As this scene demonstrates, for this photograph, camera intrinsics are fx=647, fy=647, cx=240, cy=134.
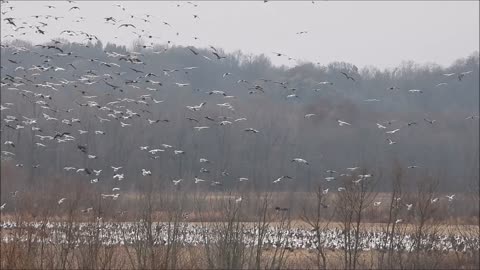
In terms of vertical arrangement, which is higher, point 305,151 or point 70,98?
point 70,98

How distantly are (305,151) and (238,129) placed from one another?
15597mm

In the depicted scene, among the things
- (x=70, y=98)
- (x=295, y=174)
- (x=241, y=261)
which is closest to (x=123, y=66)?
(x=70, y=98)

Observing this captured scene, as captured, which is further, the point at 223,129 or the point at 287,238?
the point at 223,129

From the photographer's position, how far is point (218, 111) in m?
58.3

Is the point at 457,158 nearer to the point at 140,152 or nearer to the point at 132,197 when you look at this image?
the point at 132,197

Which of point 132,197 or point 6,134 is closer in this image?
point 132,197

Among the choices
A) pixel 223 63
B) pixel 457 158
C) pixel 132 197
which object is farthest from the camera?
pixel 223 63

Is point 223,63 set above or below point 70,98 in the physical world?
above

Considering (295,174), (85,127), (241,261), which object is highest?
(85,127)

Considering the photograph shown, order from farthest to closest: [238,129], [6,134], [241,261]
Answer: [238,129]
[6,134]
[241,261]

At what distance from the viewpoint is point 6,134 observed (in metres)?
52.1

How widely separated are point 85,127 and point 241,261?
1645 inches

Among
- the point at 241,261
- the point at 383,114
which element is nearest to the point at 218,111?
the point at 383,114

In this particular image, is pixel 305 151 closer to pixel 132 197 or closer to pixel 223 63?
pixel 132 197
